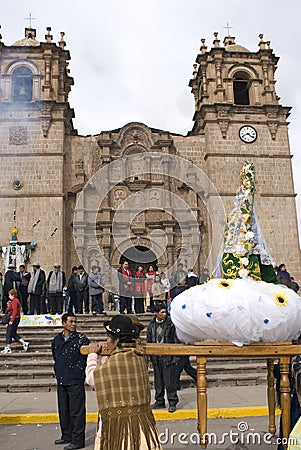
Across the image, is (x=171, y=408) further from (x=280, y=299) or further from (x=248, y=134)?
(x=248, y=134)

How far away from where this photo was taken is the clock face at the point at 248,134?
21.7m

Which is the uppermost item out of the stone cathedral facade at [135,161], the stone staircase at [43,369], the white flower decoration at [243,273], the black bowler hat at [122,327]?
the stone cathedral facade at [135,161]

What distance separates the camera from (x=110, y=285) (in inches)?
755

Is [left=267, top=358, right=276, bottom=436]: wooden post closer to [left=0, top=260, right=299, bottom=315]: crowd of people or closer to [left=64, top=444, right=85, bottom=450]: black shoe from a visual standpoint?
[left=64, top=444, right=85, bottom=450]: black shoe

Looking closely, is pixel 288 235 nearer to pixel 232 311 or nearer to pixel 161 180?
pixel 161 180

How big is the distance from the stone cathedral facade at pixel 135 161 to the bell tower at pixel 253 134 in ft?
0.16

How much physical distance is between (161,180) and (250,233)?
17.4 meters

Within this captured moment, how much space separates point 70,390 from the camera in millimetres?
5332

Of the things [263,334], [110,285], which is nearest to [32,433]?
[263,334]

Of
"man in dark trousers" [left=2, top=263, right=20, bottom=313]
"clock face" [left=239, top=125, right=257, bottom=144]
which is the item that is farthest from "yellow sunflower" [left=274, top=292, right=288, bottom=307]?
"clock face" [left=239, top=125, right=257, bottom=144]

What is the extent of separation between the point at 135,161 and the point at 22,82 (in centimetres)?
689

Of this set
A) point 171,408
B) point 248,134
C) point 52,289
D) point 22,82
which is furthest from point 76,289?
point 22,82

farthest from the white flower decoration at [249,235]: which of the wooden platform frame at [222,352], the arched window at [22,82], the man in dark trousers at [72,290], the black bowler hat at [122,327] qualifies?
the arched window at [22,82]

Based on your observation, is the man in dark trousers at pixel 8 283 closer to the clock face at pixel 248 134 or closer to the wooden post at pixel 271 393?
the wooden post at pixel 271 393
